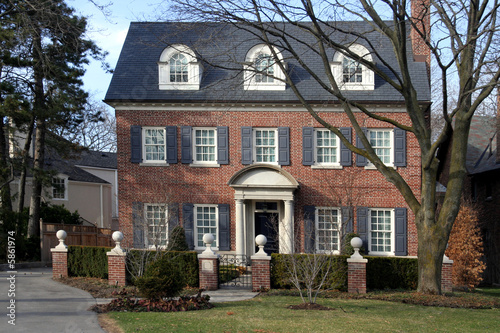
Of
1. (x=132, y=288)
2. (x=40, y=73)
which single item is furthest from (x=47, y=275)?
(x=40, y=73)

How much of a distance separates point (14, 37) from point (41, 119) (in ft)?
15.2

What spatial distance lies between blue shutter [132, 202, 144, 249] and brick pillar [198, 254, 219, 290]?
5.82 metres

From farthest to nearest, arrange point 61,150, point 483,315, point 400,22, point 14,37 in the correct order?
point 61,150, point 14,37, point 400,22, point 483,315

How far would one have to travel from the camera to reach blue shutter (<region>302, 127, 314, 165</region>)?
21.7 metres

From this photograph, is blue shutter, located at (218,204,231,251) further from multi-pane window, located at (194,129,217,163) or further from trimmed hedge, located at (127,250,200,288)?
trimmed hedge, located at (127,250,200,288)

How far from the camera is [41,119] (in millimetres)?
21562

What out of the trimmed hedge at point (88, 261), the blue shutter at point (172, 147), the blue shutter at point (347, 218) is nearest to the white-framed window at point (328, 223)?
the blue shutter at point (347, 218)

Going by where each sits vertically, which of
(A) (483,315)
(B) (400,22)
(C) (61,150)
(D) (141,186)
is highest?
(B) (400,22)

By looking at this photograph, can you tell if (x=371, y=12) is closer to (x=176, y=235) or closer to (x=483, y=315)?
(x=483, y=315)

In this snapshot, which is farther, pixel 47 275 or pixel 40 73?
pixel 40 73

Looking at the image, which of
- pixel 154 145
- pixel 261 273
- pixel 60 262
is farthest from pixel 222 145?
pixel 60 262

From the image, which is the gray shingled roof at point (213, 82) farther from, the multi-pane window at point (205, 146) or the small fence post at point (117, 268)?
the small fence post at point (117, 268)

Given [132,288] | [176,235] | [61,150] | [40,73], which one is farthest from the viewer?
[61,150]

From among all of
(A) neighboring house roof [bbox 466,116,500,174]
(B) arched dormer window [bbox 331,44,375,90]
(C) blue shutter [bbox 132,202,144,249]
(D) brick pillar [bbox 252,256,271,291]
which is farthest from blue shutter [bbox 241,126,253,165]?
(A) neighboring house roof [bbox 466,116,500,174]
